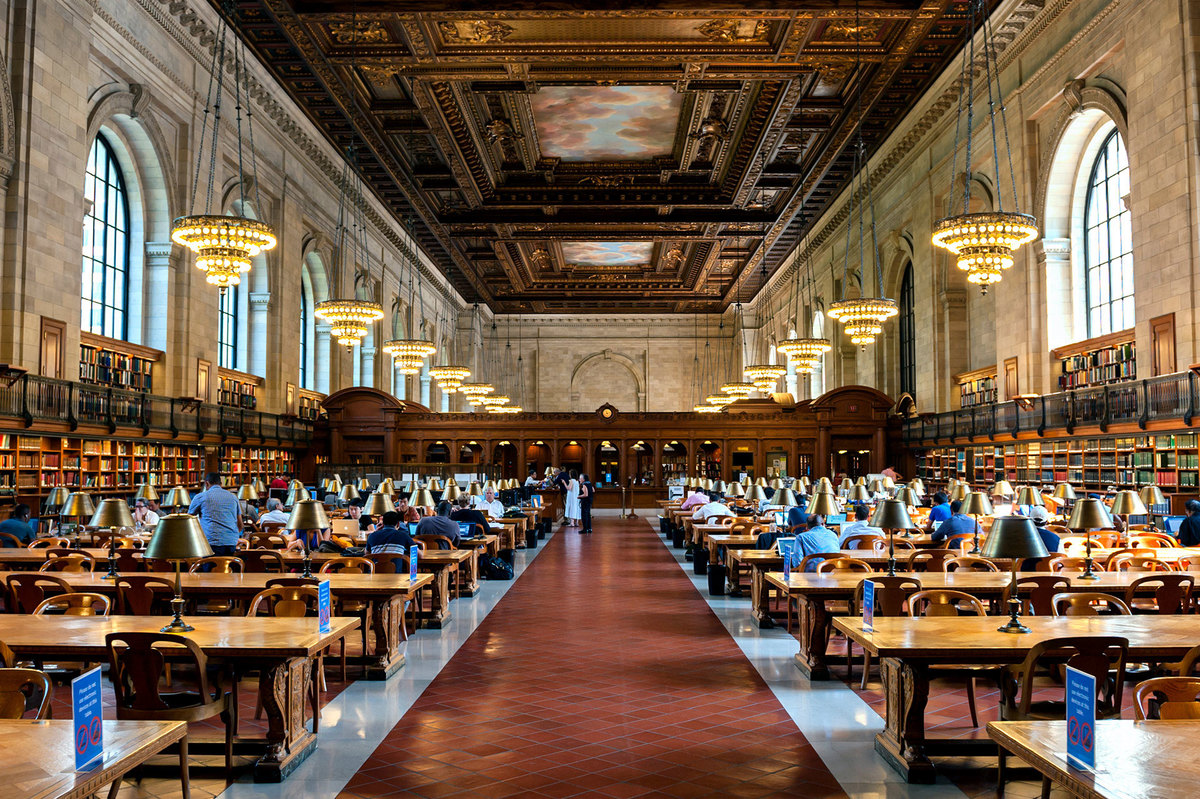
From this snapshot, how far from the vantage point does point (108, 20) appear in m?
14.8

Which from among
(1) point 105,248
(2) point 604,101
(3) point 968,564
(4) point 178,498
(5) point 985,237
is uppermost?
(2) point 604,101

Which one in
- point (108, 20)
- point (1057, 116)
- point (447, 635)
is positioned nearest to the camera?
point (447, 635)

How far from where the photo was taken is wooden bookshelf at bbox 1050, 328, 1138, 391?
49.8 ft

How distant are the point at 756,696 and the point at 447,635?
339 centimetres

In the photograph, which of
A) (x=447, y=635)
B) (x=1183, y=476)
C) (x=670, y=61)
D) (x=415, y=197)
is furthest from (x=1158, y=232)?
(x=415, y=197)

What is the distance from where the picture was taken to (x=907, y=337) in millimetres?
26594

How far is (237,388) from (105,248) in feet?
16.6

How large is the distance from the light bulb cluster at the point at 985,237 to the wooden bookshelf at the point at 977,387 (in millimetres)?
7522

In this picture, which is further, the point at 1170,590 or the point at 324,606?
the point at 1170,590

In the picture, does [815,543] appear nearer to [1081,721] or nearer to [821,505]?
[821,505]

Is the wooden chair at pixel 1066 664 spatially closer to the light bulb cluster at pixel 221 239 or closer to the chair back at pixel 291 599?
the chair back at pixel 291 599

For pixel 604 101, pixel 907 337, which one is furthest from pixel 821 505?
pixel 907 337

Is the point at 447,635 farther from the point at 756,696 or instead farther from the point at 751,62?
the point at 751,62

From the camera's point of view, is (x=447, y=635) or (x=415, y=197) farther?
(x=415, y=197)
